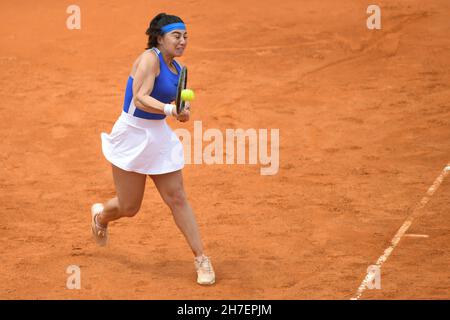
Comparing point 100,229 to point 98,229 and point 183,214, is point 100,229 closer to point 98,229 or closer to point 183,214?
point 98,229

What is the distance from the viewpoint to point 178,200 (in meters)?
7.84

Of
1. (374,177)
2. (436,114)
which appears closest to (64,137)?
(374,177)

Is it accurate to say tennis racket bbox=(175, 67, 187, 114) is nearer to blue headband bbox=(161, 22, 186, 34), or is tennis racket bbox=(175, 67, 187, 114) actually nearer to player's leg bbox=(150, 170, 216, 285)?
blue headband bbox=(161, 22, 186, 34)

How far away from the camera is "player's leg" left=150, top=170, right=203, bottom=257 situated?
307 inches

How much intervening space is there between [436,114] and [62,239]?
17.7ft

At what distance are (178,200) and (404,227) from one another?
96.5 inches

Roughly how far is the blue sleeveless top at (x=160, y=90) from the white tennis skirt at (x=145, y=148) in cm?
5

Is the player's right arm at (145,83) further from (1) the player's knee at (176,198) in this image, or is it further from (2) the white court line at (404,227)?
(2) the white court line at (404,227)

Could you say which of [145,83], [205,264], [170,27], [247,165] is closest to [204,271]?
[205,264]

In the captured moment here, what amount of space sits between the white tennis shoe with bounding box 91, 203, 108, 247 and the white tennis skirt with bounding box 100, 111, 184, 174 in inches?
29.5

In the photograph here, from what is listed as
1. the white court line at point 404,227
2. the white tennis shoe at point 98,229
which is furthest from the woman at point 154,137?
the white court line at point 404,227
